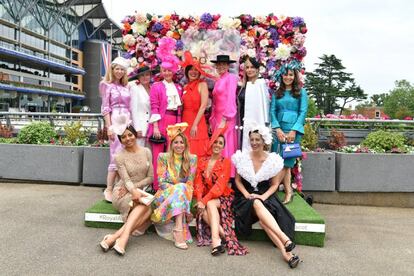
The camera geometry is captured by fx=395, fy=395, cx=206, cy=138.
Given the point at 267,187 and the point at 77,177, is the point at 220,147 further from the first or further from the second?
the point at 77,177

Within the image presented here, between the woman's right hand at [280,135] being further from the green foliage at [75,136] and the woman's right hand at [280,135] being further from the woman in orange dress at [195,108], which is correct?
the green foliage at [75,136]

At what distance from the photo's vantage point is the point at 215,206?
4.53m

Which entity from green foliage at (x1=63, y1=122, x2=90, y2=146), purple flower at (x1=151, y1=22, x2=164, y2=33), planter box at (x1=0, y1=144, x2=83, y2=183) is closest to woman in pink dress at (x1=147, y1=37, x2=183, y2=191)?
purple flower at (x1=151, y1=22, x2=164, y2=33)

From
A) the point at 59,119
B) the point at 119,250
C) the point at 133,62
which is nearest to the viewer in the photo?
the point at 119,250

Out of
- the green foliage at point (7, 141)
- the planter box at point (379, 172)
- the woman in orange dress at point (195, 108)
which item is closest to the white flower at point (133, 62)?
the woman in orange dress at point (195, 108)

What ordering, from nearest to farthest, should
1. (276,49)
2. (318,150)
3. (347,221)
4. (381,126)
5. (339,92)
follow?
(347,221), (276,49), (318,150), (381,126), (339,92)

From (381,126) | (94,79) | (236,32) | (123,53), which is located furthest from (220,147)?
(94,79)

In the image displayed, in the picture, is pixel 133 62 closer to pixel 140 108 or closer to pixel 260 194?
pixel 140 108

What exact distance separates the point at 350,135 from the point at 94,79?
70.1m

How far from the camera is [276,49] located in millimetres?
6574

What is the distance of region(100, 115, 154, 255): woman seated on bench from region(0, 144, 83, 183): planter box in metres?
2.83

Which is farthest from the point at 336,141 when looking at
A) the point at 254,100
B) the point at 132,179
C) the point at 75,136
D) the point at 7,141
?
the point at 7,141

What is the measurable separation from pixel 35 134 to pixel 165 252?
4.83 m

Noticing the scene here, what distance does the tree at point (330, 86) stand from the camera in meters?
61.2
